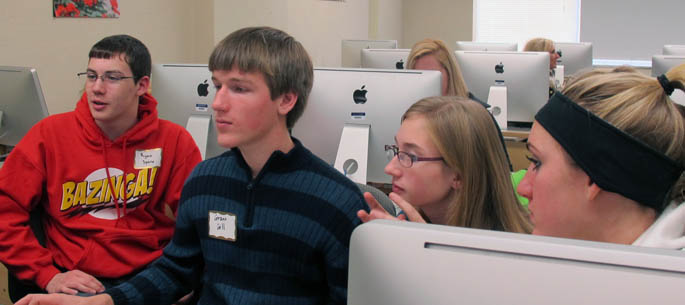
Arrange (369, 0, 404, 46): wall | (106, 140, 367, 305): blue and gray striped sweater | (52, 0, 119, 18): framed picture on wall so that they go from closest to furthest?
(106, 140, 367, 305): blue and gray striped sweater
(52, 0, 119, 18): framed picture on wall
(369, 0, 404, 46): wall

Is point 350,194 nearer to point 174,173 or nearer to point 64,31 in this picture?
point 174,173

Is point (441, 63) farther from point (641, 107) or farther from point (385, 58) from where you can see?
point (641, 107)

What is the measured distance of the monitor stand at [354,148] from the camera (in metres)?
1.81

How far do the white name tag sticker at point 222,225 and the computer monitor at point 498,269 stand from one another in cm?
70

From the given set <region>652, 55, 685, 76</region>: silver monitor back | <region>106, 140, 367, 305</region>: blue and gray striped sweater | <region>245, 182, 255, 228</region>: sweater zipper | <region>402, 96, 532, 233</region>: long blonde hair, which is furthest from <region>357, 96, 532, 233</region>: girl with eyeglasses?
<region>652, 55, 685, 76</region>: silver monitor back

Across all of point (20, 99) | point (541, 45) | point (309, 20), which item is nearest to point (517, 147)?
point (541, 45)

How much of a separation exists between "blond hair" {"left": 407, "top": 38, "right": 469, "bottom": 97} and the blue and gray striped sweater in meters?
1.66

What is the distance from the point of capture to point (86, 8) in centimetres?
321

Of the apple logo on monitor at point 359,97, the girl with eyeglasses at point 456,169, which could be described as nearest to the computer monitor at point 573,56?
the apple logo on monitor at point 359,97

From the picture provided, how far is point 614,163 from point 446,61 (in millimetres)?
2070

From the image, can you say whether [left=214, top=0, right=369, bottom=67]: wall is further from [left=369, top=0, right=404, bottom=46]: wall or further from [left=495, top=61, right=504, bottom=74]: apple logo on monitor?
[left=495, top=61, right=504, bottom=74]: apple logo on monitor

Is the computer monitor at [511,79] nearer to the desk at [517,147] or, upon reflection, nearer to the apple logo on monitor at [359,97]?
the desk at [517,147]

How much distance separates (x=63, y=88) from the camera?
316 centimetres

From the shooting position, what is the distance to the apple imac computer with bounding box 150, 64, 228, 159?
2.02 meters
